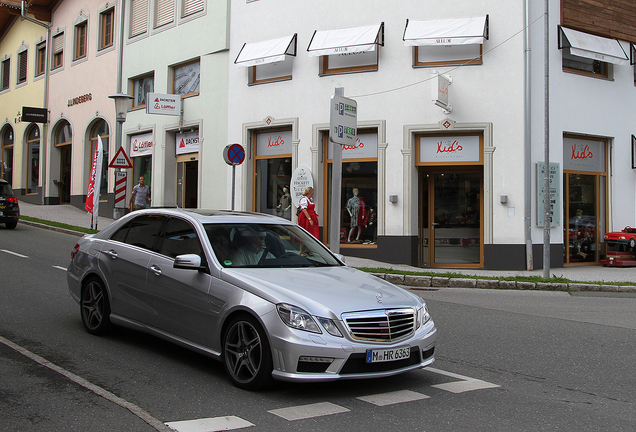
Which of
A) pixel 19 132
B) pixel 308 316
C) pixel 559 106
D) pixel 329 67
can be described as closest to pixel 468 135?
pixel 559 106

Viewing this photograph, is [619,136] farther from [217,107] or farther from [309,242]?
[309,242]

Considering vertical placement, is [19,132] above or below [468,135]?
above

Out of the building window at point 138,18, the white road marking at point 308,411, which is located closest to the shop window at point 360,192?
the building window at point 138,18

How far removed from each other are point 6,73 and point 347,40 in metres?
27.4

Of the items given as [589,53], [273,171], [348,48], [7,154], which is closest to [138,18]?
[273,171]

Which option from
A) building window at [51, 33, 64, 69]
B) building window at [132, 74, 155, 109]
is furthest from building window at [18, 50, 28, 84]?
building window at [132, 74, 155, 109]

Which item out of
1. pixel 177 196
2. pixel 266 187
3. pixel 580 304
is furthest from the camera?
pixel 177 196

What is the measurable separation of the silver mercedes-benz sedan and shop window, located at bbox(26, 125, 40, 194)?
2827cm

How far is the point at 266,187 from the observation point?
64.2 ft

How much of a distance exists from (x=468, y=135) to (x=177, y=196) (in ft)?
36.8

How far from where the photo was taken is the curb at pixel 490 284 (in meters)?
12.8

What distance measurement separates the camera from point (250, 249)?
6082 millimetres

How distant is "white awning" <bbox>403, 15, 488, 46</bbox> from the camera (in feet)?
51.7

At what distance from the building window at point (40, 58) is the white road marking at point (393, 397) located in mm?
31979
